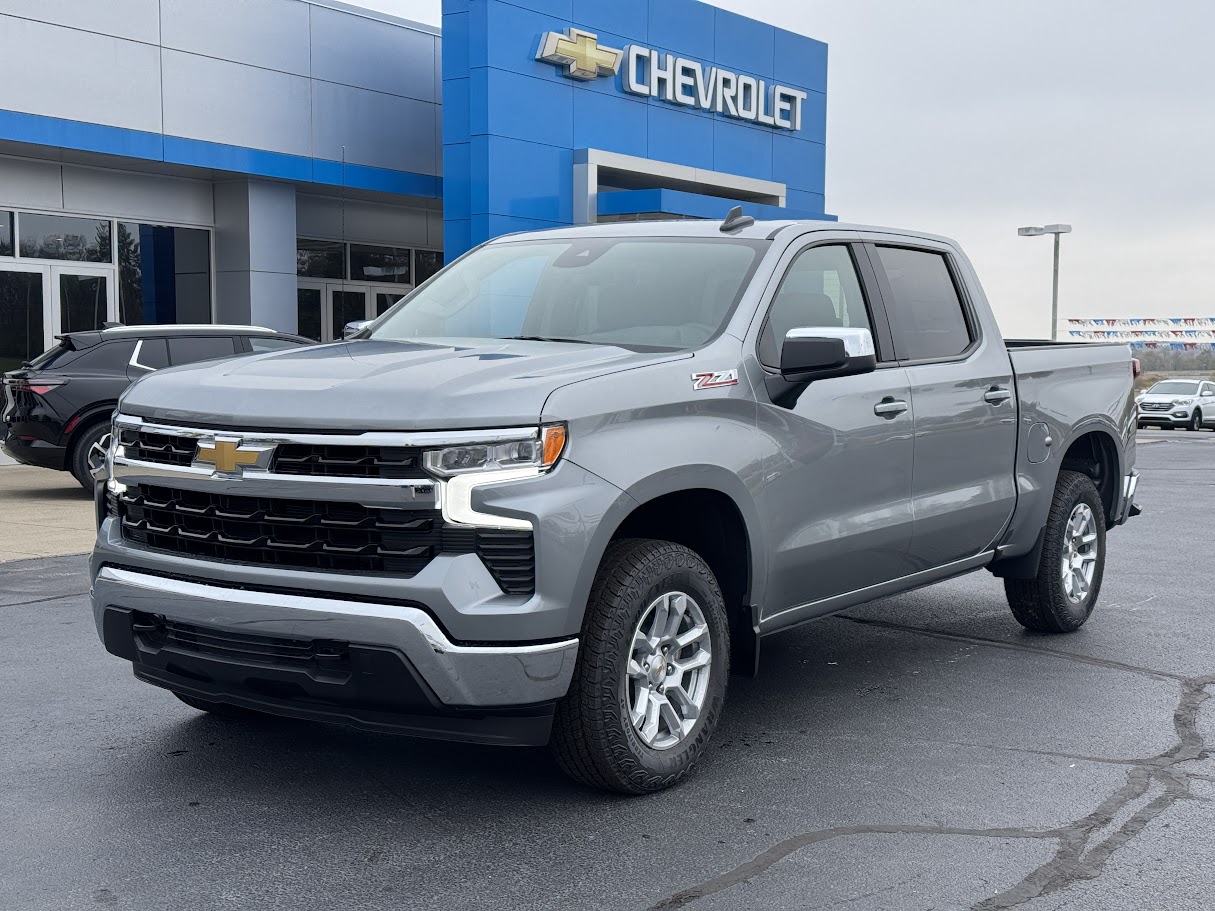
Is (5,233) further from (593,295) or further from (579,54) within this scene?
(593,295)

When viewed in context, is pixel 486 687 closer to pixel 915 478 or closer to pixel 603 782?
pixel 603 782

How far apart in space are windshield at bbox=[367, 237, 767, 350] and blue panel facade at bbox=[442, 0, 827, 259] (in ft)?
55.6

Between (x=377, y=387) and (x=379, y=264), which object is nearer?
(x=377, y=387)

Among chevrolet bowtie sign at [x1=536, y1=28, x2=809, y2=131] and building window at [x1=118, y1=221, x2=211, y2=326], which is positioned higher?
chevrolet bowtie sign at [x1=536, y1=28, x2=809, y2=131]

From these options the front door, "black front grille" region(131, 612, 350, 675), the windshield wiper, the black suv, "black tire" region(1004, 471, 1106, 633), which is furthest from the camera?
the black suv

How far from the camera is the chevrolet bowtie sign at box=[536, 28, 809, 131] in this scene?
78.1ft

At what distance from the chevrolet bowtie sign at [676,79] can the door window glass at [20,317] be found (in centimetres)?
885

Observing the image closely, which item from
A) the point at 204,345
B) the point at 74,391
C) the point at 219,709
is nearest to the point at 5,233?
the point at 204,345

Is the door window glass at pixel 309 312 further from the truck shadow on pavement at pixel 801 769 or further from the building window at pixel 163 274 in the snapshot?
the truck shadow on pavement at pixel 801 769

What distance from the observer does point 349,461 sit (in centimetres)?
418

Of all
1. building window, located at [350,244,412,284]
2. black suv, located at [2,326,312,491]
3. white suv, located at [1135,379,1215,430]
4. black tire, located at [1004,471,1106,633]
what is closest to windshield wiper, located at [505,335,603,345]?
black tire, located at [1004,471,1106,633]

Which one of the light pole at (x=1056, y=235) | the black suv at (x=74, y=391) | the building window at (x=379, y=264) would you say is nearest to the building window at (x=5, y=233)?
the black suv at (x=74, y=391)

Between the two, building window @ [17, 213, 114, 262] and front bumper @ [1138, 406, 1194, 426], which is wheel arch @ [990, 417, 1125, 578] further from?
front bumper @ [1138, 406, 1194, 426]

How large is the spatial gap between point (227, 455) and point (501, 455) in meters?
0.87
